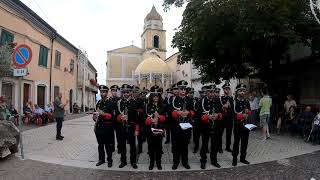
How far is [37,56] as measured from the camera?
23172mm

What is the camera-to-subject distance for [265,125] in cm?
1345

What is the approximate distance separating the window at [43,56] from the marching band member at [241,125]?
17087mm

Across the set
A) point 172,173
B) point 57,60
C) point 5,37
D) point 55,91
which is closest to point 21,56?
point 172,173

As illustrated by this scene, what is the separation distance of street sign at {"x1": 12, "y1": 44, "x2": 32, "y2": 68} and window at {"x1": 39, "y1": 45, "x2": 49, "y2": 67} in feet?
46.0

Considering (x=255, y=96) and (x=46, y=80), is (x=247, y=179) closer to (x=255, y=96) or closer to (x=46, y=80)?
(x=255, y=96)

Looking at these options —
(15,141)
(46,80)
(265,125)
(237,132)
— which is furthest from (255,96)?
(46,80)

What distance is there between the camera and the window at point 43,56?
77.9 ft

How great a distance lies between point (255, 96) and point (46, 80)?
14426 mm

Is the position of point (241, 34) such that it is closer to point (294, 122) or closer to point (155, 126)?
point (294, 122)

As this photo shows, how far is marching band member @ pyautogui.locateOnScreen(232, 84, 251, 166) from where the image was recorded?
9.34m

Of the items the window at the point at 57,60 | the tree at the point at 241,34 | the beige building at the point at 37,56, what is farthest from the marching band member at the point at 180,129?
the window at the point at 57,60

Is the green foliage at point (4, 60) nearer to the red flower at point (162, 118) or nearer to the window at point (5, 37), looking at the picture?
the window at point (5, 37)

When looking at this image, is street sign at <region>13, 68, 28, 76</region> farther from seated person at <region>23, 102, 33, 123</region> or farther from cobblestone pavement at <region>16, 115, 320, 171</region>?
seated person at <region>23, 102, 33, 123</region>

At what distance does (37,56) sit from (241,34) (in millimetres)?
13536
